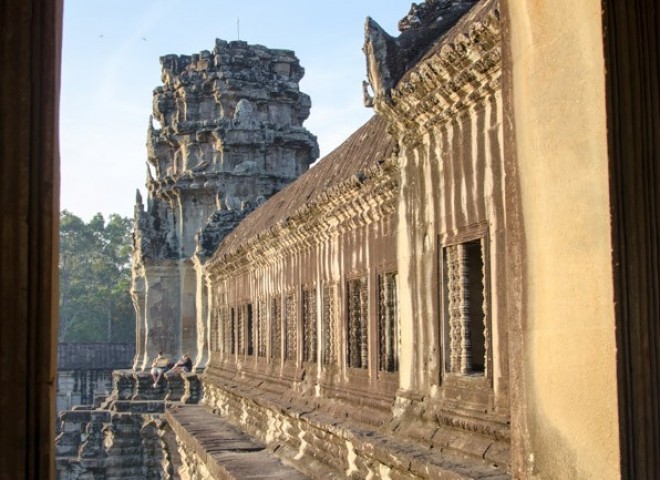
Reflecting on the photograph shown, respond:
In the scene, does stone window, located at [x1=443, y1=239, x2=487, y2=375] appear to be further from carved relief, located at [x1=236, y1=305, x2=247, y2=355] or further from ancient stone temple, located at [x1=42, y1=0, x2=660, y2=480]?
carved relief, located at [x1=236, y1=305, x2=247, y2=355]

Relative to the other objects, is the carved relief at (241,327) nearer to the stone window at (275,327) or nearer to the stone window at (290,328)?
the stone window at (275,327)

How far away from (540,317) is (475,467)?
1.37 metres

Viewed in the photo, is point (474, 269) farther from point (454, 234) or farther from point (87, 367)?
point (87, 367)

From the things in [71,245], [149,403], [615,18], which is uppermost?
[71,245]

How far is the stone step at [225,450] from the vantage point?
11.7m

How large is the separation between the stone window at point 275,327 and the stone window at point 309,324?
1733 mm

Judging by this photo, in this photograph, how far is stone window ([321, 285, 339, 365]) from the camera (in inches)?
442

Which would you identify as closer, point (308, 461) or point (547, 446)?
point (547, 446)

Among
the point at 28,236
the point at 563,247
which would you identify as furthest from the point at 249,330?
the point at 28,236

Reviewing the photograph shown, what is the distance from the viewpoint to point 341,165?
11.6 meters

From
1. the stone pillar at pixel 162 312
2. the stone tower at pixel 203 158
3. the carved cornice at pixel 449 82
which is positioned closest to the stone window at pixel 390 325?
the carved cornice at pixel 449 82

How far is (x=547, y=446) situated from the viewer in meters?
4.94

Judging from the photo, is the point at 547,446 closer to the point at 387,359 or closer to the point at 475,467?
the point at 475,467

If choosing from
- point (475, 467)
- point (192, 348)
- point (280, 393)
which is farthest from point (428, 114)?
point (192, 348)
